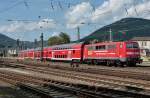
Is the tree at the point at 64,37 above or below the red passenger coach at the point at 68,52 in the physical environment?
above

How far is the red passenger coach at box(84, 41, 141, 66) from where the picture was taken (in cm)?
4066

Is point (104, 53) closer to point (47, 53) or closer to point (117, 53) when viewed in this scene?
point (117, 53)

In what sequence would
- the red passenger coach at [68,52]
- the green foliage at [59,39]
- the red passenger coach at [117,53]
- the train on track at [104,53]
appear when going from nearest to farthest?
the red passenger coach at [117,53] < the train on track at [104,53] < the red passenger coach at [68,52] < the green foliage at [59,39]

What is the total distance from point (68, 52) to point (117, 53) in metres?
16.0

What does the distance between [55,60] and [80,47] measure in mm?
14603

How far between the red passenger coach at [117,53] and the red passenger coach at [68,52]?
19.2ft

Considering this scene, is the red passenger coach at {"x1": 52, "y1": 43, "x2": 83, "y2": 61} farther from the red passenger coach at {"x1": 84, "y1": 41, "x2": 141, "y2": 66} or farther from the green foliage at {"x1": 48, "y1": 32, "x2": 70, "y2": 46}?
the green foliage at {"x1": 48, "y1": 32, "x2": 70, "y2": 46}

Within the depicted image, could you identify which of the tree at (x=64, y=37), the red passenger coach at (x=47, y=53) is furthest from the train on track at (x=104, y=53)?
the tree at (x=64, y=37)

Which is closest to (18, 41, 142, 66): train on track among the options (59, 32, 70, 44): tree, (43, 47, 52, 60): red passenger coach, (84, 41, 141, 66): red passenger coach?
→ (84, 41, 141, 66): red passenger coach

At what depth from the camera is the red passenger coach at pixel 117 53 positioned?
40.7 meters

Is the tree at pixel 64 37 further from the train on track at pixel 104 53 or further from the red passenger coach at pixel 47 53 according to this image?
the train on track at pixel 104 53

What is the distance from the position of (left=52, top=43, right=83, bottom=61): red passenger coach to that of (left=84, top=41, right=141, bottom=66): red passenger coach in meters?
5.85

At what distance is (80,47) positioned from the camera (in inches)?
2037

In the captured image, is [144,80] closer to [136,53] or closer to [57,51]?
[136,53]
